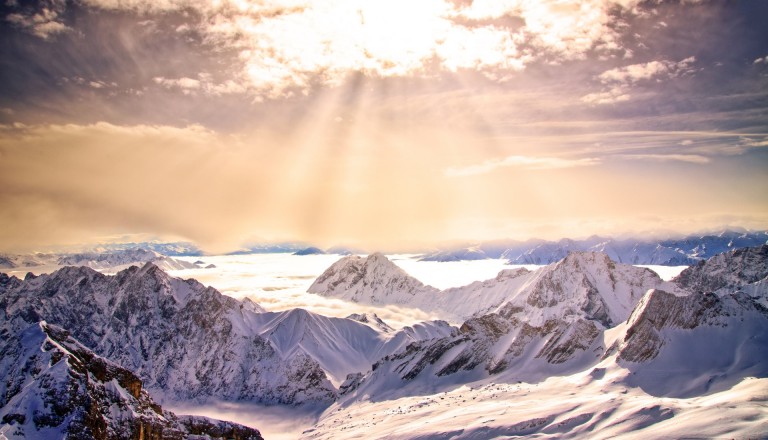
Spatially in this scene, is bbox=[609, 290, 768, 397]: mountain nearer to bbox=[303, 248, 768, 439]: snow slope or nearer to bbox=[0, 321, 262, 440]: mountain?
bbox=[303, 248, 768, 439]: snow slope

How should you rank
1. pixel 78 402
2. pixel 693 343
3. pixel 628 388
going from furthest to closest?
pixel 693 343 < pixel 628 388 < pixel 78 402

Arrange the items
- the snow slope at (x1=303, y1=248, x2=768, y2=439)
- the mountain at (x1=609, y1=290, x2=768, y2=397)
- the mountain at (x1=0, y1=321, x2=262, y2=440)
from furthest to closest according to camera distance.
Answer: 1. the mountain at (x1=609, y1=290, x2=768, y2=397)
2. the snow slope at (x1=303, y1=248, x2=768, y2=439)
3. the mountain at (x1=0, y1=321, x2=262, y2=440)

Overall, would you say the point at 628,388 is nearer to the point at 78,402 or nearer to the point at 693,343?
the point at 693,343

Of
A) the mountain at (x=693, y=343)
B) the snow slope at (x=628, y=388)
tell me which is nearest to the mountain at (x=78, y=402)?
the snow slope at (x=628, y=388)

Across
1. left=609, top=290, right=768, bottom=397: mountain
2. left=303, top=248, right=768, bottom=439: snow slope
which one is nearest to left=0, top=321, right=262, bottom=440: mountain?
left=303, top=248, right=768, bottom=439: snow slope

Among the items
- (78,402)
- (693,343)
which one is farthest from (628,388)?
(78,402)

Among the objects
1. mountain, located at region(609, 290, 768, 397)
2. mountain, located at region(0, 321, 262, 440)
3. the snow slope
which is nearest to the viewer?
mountain, located at region(0, 321, 262, 440)

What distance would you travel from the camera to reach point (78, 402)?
91688mm

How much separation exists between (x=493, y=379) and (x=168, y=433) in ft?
433

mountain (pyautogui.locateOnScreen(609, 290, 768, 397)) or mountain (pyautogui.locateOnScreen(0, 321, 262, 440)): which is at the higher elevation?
mountain (pyautogui.locateOnScreen(0, 321, 262, 440))

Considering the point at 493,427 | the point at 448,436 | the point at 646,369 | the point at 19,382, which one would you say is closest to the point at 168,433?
the point at 19,382

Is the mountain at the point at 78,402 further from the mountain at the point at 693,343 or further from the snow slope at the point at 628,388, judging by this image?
the mountain at the point at 693,343

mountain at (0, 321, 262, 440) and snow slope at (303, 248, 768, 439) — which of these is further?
snow slope at (303, 248, 768, 439)

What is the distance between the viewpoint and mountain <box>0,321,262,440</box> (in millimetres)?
88188
